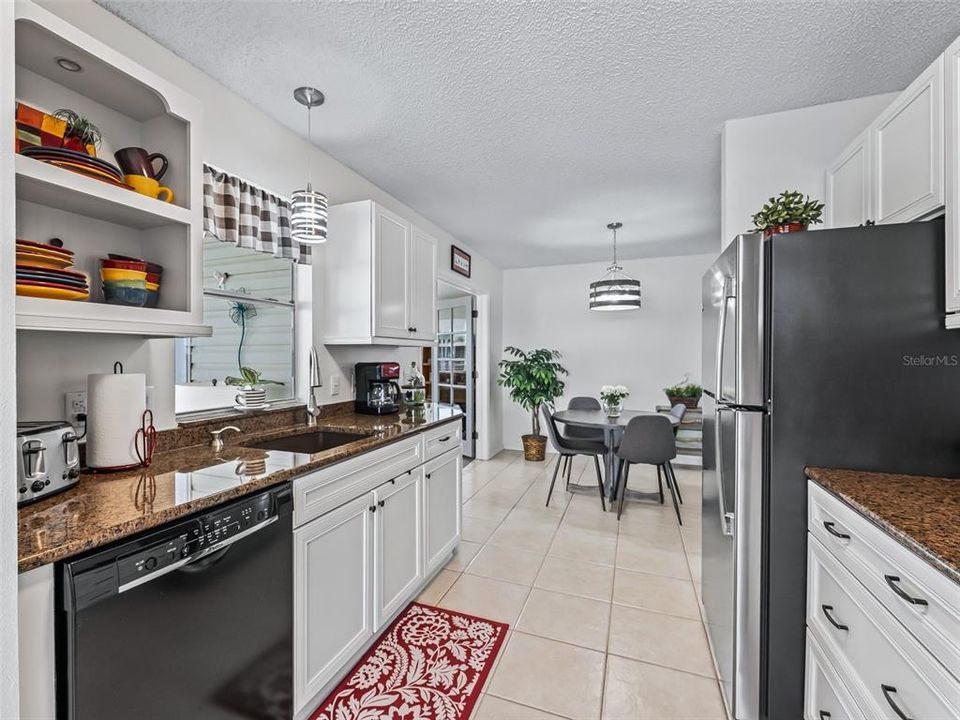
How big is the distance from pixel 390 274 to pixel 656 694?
2470 mm

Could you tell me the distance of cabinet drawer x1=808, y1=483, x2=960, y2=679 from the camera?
2.83ft

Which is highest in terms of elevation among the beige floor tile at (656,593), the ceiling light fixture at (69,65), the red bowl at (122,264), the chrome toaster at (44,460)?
the ceiling light fixture at (69,65)

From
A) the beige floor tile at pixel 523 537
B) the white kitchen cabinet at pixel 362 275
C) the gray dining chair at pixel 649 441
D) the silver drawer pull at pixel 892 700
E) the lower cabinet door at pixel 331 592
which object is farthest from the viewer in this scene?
the gray dining chair at pixel 649 441

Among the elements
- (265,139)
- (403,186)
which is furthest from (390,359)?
(265,139)

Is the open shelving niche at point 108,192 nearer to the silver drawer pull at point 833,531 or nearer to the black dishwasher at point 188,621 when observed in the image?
the black dishwasher at point 188,621

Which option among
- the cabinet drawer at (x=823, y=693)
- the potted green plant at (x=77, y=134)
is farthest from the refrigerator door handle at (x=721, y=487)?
the potted green plant at (x=77, y=134)

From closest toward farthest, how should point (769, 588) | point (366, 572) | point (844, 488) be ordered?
point (844, 488)
point (769, 588)
point (366, 572)

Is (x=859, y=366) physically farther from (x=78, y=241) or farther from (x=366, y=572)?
(x=78, y=241)

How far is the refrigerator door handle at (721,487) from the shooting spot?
5.56ft

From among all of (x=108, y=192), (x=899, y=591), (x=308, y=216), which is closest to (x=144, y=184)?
(x=108, y=192)

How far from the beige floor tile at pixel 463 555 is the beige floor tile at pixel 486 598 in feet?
0.40

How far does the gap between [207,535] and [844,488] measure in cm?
180

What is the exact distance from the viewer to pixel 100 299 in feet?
5.06

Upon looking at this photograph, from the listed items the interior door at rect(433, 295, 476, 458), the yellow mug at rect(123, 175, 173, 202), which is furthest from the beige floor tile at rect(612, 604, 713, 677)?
the interior door at rect(433, 295, 476, 458)
